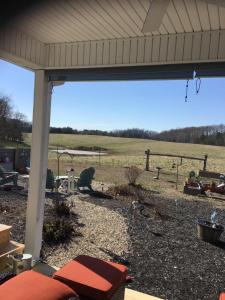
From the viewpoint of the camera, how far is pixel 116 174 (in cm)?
1383

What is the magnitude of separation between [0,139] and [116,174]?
197 inches

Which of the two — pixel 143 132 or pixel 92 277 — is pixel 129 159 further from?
pixel 92 277

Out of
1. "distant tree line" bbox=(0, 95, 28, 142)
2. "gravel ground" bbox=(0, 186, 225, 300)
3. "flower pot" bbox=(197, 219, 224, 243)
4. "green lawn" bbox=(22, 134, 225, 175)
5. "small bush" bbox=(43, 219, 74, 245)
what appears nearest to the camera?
"gravel ground" bbox=(0, 186, 225, 300)

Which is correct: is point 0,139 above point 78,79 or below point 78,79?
below

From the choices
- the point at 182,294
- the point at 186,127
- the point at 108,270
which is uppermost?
the point at 186,127

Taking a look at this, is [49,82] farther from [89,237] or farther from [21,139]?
[21,139]

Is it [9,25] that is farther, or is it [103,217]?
[103,217]

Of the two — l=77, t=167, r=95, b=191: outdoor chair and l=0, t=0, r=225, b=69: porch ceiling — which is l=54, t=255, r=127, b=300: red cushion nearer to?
l=0, t=0, r=225, b=69: porch ceiling

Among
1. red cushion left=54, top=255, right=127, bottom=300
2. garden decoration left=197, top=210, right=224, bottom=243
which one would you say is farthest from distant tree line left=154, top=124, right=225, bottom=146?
red cushion left=54, top=255, right=127, bottom=300

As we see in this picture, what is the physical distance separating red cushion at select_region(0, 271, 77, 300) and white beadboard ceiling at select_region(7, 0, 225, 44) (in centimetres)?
191

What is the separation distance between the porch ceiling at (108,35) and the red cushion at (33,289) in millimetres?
1825

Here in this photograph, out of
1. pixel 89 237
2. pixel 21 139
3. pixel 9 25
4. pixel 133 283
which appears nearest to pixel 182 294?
pixel 133 283

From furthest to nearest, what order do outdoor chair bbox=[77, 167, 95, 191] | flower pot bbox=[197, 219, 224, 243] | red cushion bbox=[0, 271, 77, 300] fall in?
outdoor chair bbox=[77, 167, 95, 191]
flower pot bbox=[197, 219, 224, 243]
red cushion bbox=[0, 271, 77, 300]

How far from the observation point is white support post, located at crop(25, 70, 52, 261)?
395 centimetres
